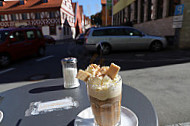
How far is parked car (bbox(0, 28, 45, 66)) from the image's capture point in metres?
6.74

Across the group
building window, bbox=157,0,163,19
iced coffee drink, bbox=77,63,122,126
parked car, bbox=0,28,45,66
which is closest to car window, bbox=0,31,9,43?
parked car, bbox=0,28,45,66

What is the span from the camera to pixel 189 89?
145 inches

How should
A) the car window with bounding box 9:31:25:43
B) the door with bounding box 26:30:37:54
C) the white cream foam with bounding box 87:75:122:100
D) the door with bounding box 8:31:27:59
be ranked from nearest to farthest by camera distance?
the white cream foam with bounding box 87:75:122:100, the door with bounding box 8:31:27:59, the car window with bounding box 9:31:25:43, the door with bounding box 26:30:37:54

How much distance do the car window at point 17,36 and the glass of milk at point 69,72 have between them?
21.2ft

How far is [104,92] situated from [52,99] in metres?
0.80

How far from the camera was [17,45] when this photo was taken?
7.27 m

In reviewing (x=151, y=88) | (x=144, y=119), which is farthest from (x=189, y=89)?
(x=144, y=119)

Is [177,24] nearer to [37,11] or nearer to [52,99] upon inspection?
[37,11]

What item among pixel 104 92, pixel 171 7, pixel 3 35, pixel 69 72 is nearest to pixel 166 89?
pixel 69 72

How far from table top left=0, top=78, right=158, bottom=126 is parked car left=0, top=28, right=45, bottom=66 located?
19.7 ft

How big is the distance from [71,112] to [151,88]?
10.3ft

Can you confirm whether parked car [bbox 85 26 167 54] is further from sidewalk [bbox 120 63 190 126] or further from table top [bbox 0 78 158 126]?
table top [bbox 0 78 158 126]

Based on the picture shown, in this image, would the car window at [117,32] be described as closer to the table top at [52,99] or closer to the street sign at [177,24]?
the street sign at [177,24]

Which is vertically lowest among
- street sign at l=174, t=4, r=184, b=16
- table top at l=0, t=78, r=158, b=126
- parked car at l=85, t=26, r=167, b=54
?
table top at l=0, t=78, r=158, b=126
